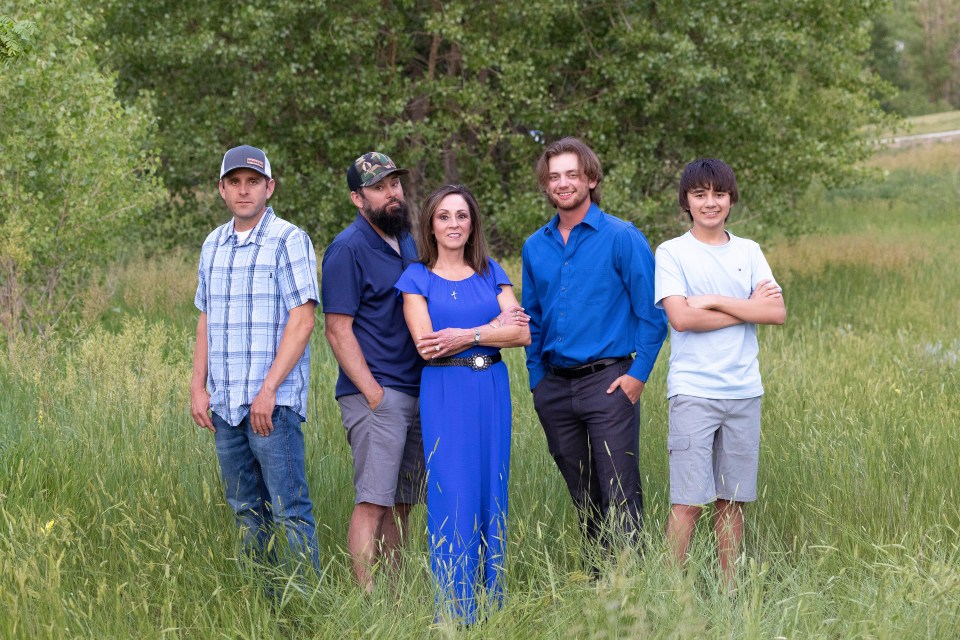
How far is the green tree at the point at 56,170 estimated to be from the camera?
344 inches

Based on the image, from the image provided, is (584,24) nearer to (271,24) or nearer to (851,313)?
(271,24)

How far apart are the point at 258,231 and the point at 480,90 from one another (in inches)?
312

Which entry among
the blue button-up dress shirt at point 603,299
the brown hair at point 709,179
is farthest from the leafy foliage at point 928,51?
the blue button-up dress shirt at point 603,299

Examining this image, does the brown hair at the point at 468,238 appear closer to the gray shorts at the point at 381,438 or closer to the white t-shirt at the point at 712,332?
the gray shorts at the point at 381,438

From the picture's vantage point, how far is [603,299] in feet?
14.5

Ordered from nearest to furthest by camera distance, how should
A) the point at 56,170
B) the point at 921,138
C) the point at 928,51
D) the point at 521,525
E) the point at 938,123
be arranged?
the point at 521,525 < the point at 56,170 < the point at 921,138 < the point at 938,123 < the point at 928,51

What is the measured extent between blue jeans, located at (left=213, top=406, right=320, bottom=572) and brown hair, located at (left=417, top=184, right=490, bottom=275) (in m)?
0.88

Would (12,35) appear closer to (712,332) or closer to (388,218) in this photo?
(388,218)

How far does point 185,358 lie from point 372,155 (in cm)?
444

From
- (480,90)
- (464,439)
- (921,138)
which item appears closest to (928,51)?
(921,138)

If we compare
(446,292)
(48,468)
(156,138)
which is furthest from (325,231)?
(446,292)

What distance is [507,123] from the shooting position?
12938mm

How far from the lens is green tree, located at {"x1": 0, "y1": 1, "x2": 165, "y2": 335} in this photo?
8750mm

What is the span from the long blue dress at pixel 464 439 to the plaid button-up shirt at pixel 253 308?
0.46 metres
